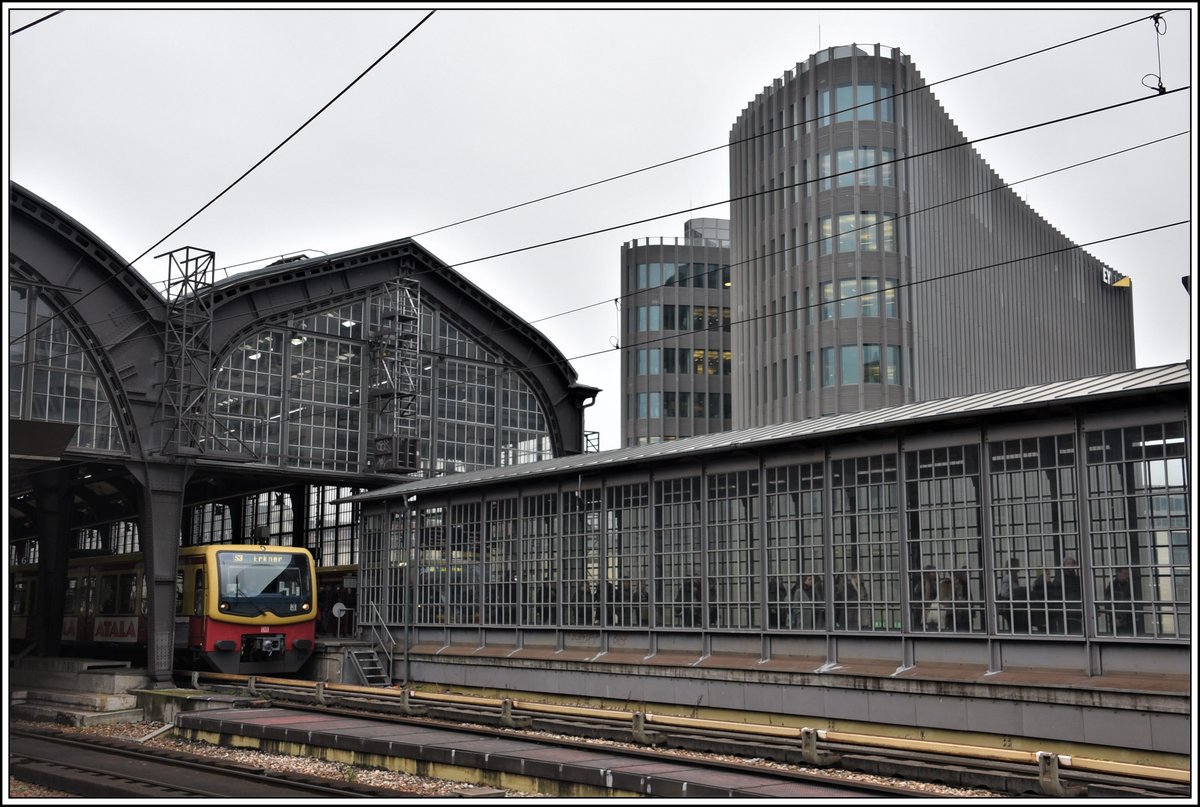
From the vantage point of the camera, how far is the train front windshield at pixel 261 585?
→ 33125 millimetres

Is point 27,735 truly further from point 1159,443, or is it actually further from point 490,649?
point 1159,443

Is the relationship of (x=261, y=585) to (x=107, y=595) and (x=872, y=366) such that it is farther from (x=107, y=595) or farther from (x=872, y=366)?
(x=872, y=366)

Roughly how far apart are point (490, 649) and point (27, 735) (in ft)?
34.8

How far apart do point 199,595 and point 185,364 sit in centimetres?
694

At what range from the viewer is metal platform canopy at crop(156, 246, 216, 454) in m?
34.8

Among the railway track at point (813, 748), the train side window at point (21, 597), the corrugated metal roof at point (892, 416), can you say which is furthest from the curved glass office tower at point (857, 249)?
the railway track at point (813, 748)

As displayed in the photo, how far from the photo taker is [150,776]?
63.8 feet

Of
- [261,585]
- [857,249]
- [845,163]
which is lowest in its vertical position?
[261,585]

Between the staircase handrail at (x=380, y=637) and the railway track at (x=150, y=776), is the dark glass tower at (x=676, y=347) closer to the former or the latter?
the staircase handrail at (x=380, y=637)

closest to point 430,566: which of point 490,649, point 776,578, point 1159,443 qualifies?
point 490,649

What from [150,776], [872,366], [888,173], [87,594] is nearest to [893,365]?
[872,366]

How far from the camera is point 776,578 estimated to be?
2248cm

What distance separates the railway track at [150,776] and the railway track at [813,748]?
13.4 ft

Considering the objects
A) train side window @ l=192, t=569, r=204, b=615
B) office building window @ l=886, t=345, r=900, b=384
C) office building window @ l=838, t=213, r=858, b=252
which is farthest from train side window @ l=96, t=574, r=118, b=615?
office building window @ l=838, t=213, r=858, b=252
